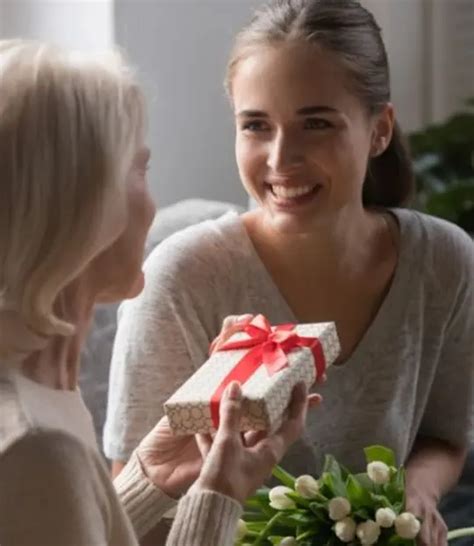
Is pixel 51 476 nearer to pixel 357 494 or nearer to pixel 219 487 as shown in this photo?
pixel 219 487

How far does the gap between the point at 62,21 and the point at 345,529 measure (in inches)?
48.3

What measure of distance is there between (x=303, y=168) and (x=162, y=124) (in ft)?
2.52

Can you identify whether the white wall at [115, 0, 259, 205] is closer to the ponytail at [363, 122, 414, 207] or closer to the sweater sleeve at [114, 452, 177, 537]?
the ponytail at [363, 122, 414, 207]

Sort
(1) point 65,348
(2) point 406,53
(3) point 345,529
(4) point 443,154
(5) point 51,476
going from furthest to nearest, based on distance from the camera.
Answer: (2) point 406,53 < (4) point 443,154 < (3) point 345,529 < (1) point 65,348 < (5) point 51,476

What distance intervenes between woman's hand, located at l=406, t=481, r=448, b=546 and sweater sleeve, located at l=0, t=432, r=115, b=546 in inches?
23.2

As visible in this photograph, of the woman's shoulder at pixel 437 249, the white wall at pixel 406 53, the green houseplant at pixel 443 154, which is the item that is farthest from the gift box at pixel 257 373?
the white wall at pixel 406 53

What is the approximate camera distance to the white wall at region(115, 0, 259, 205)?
7.38 ft

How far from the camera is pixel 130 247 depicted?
112 cm

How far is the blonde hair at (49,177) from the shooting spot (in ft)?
3.36

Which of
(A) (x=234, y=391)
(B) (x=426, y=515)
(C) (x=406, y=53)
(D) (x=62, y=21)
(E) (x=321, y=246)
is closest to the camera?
(A) (x=234, y=391)

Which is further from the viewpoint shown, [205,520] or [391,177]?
[391,177]

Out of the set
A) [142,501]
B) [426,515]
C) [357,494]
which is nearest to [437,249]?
[426,515]

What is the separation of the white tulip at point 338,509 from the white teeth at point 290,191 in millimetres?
416

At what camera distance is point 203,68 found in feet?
7.60
